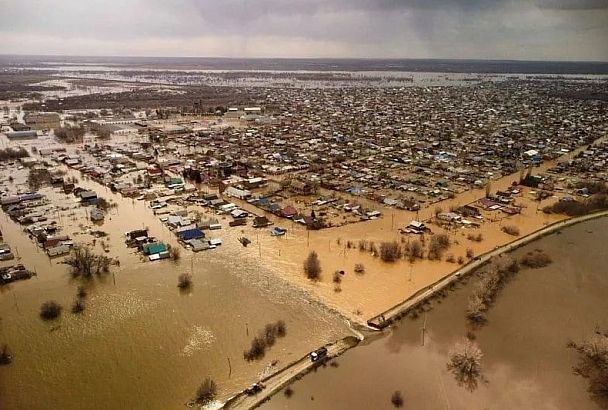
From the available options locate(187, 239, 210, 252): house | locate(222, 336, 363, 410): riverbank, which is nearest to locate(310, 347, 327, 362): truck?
locate(222, 336, 363, 410): riverbank

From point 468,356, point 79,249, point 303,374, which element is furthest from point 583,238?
point 79,249

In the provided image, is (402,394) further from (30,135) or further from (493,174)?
(30,135)

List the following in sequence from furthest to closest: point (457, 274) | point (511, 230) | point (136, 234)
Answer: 1. point (511, 230)
2. point (136, 234)
3. point (457, 274)

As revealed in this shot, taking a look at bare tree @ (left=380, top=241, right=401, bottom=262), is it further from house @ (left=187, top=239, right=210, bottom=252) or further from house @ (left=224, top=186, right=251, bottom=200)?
house @ (left=224, top=186, right=251, bottom=200)

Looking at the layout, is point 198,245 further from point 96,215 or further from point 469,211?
point 469,211

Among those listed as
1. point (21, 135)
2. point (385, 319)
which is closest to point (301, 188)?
point (385, 319)

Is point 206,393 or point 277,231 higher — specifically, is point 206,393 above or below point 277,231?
below

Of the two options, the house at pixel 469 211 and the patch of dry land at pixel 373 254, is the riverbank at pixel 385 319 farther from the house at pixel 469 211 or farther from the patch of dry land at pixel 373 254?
the house at pixel 469 211
